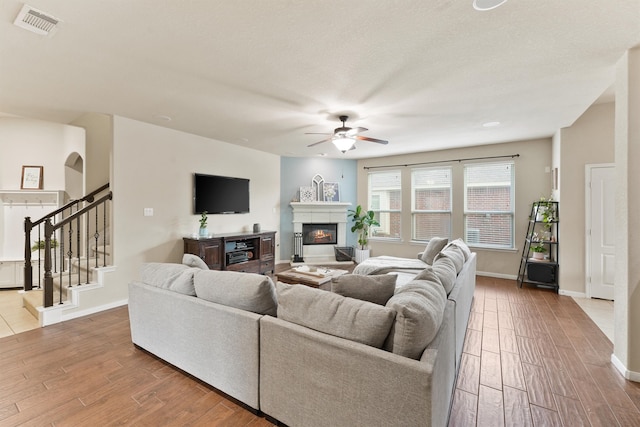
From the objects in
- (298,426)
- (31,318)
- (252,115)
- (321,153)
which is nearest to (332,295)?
(298,426)

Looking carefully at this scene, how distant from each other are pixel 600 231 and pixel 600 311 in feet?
3.83

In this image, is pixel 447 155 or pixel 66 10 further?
pixel 447 155

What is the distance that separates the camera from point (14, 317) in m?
3.54

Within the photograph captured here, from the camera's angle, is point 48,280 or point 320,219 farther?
point 320,219

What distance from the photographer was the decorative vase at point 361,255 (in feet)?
22.4

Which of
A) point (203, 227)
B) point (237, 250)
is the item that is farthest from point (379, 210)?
point (203, 227)

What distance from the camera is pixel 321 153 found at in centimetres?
652

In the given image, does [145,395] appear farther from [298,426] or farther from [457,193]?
[457,193]

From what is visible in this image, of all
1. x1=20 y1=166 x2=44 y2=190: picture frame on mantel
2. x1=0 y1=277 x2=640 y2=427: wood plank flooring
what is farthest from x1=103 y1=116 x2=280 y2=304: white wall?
x1=20 y1=166 x2=44 y2=190: picture frame on mantel

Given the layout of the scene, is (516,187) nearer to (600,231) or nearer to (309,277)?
(600,231)

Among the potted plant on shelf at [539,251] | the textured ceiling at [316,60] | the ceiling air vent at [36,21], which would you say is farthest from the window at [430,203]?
the ceiling air vent at [36,21]

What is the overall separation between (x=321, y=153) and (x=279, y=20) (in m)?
4.58

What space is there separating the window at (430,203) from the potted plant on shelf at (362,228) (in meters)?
0.96

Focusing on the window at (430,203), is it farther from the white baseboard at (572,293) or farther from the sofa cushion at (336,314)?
the sofa cushion at (336,314)
